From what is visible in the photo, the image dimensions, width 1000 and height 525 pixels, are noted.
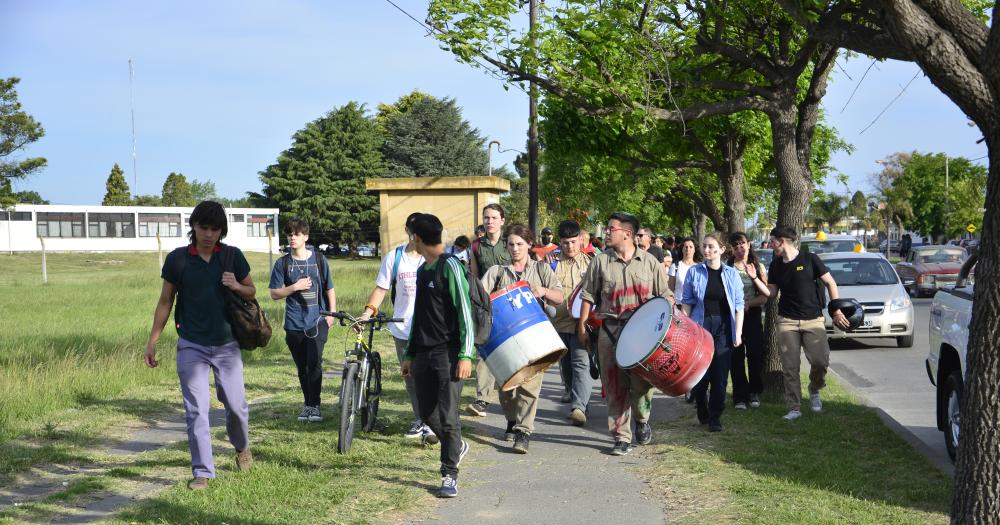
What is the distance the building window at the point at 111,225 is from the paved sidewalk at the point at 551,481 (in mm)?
63911

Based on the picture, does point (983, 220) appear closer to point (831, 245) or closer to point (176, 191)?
point (831, 245)

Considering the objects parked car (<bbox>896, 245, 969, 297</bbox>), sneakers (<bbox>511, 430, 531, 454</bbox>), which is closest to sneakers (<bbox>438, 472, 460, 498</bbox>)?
sneakers (<bbox>511, 430, 531, 454</bbox>)

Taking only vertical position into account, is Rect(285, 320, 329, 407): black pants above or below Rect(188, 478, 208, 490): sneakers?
above

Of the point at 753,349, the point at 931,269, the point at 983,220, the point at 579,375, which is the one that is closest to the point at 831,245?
the point at 931,269

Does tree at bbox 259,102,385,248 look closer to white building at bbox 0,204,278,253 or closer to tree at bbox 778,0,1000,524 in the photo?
white building at bbox 0,204,278,253

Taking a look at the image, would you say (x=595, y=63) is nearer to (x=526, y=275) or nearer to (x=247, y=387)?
(x=526, y=275)

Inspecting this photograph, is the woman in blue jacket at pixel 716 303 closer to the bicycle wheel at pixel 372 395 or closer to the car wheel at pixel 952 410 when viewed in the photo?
the car wheel at pixel 952 410

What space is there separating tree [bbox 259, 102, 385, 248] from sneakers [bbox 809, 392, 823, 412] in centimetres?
7104

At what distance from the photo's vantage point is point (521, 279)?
8820 mm

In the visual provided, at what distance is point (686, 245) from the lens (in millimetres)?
10609

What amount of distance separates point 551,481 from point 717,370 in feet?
8.39

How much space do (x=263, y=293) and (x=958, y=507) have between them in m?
28.7

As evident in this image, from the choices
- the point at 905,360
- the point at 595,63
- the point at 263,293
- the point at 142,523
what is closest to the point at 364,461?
the point at 142,523

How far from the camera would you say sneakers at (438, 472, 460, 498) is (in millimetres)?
6652
